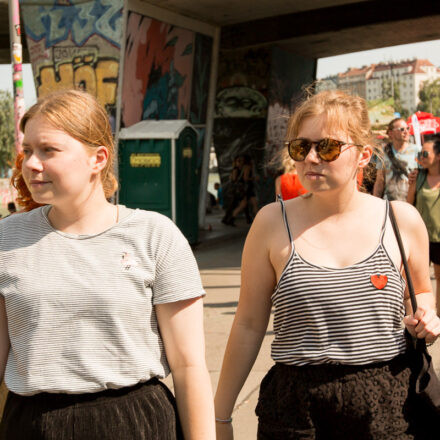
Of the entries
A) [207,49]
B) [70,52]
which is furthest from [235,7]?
[70,52]

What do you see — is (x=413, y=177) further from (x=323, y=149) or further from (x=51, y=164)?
(x=51, y=164)

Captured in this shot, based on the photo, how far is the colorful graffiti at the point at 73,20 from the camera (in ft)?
45.2

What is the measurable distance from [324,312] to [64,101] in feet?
3.25

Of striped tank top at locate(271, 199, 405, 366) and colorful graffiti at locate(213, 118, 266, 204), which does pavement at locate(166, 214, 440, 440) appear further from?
colorful graffiti at locate(213, 118, 266, 204)

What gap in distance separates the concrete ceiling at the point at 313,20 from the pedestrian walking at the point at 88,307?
43.0 feet

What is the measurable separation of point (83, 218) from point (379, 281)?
92 centimetres

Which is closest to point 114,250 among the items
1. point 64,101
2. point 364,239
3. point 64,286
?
point 64,286

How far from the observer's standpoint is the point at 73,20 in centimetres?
1419

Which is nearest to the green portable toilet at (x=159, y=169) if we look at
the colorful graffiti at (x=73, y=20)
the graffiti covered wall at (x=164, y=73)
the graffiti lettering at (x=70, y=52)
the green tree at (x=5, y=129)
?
the graffiti covered wall at (x=164, y=73)

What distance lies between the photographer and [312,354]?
2186 millimetres

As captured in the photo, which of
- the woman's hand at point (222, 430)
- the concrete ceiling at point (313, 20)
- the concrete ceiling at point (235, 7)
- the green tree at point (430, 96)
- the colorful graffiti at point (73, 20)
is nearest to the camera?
the woman's hand at point (222, 430)

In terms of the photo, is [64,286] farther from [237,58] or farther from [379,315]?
[237,58]

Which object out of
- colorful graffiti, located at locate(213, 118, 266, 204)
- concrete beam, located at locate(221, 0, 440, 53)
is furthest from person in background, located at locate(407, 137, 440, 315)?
colorful graffiti, located at locate(213, 118, 266, 204)

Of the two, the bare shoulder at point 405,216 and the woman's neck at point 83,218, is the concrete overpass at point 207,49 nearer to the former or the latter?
the bare shoulder at point 405,216
